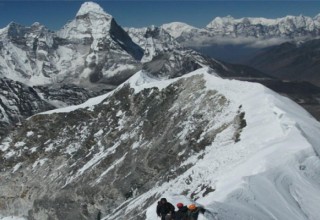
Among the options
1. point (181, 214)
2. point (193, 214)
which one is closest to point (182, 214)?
point (181, 214)

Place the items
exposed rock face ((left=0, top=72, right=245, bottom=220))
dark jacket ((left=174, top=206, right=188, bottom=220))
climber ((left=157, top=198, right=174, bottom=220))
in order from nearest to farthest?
dark jacket ((left=174, top=206, right=188, bottom=220))
climber ((left=157, top=198, right=174, bottom=220))
exposed rock face ((left=0, top=72, right=245, bottom=220))

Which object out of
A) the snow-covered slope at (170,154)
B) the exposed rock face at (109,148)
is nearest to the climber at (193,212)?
the snow-covered slope at (170,154)

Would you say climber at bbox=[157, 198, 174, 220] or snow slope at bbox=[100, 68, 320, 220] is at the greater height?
climber at bbox=[157, 198, 174, 220]

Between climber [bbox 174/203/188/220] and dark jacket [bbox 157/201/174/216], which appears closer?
climber [bbox 174/203/188/220]

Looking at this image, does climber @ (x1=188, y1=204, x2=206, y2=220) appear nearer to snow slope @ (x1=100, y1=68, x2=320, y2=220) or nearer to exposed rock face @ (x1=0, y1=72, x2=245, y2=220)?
snow slope @ (x1=100, y1=68, x2=320, y2=220)

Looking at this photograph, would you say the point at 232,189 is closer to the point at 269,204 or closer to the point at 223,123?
the point at 269,204

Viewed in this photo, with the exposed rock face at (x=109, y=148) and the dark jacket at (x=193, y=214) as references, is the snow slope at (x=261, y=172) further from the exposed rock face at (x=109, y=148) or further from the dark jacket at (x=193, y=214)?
the exposed rock face at (x=109, y=148)

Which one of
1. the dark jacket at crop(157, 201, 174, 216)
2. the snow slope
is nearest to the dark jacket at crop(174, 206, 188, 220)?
the dark jacket at crop(157, 201, 174, 216)
